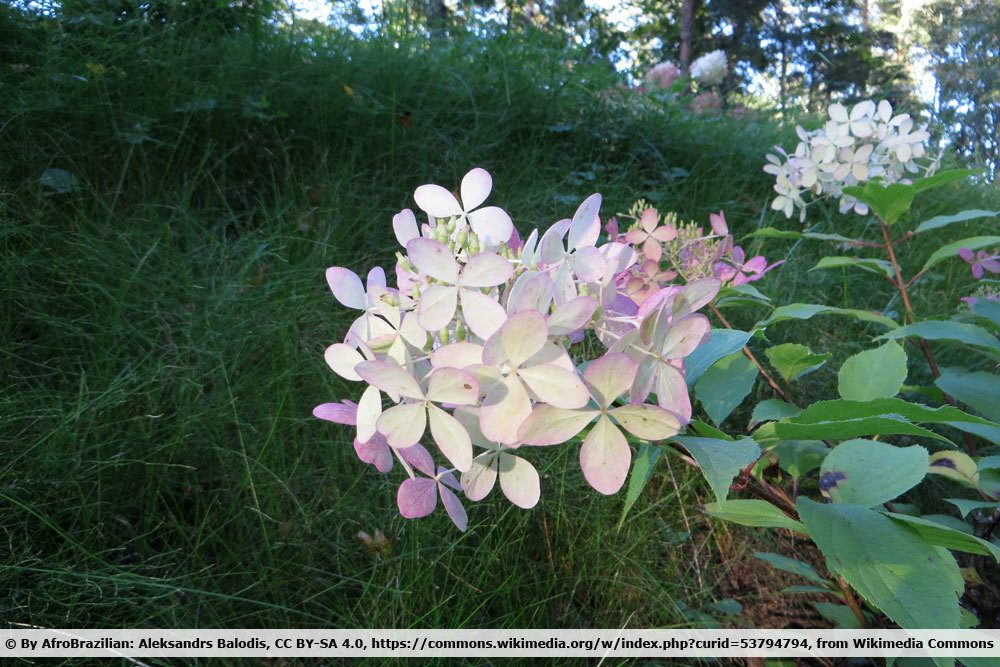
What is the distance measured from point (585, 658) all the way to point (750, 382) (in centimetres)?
59

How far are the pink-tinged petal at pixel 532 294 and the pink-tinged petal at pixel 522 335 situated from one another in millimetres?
39

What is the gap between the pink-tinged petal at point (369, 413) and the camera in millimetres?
566

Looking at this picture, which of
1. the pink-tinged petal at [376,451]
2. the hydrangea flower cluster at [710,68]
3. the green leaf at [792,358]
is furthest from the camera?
the hydrangea flower cluster at [710,68]

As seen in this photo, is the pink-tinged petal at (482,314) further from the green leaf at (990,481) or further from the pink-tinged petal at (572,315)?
the green leaf at (990,481)

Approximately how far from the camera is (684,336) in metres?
0.54

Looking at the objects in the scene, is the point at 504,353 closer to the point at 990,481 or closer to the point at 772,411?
the point at 772,411

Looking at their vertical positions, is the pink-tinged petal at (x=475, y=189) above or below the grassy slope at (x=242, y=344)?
above

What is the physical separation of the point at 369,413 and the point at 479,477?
117 mm

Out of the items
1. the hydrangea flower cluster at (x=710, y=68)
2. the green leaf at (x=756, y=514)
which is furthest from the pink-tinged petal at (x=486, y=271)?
the hydrangea flower cluster at (x=710, y=68)

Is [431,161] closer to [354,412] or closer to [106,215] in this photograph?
[106,215]

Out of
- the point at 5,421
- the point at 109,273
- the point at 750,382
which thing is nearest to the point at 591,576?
the point at 750,382

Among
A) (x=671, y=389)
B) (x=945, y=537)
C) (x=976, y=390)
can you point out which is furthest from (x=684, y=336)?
(x=976, y=390)

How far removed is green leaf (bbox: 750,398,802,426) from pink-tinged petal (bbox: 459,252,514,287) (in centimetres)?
68

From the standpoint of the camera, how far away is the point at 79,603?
103 cm
